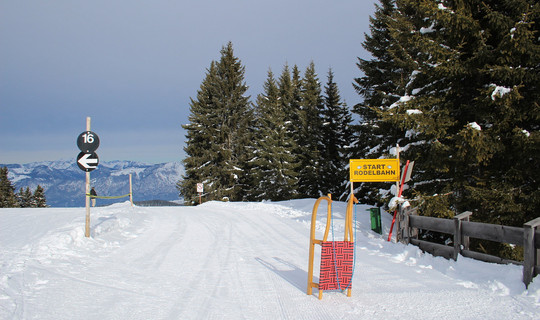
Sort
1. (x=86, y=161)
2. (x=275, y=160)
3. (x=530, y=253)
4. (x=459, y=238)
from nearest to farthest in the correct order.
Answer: (x=530, y=253) < (x=459, y=238) < (x=86, y=161) < (x=275, y=160)

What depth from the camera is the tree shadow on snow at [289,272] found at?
20.0 ft

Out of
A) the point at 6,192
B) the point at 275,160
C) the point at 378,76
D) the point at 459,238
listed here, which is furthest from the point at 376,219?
the point at 6,192

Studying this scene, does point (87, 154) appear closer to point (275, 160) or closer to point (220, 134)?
point (275, 160)

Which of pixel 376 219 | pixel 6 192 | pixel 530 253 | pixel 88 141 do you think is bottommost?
pixel 6 192

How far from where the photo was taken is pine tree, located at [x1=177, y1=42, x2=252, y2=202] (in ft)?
128

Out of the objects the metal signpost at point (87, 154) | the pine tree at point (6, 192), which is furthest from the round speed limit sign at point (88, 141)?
the pine tree at point (6, 192)

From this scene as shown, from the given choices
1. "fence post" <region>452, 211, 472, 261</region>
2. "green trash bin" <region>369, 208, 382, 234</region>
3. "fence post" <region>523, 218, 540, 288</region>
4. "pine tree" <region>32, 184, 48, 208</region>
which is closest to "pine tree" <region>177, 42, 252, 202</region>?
"green trash bin" <region>369, 208, 382, 234</region>

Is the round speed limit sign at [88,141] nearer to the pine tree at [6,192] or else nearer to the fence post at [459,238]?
the fence post at [459,238]

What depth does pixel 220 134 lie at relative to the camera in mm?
40219

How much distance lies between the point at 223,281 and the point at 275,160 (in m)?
28.3

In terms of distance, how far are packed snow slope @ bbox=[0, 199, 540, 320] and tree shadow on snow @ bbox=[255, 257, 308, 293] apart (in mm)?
22

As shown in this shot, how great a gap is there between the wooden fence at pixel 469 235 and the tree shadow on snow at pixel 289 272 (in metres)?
3.36

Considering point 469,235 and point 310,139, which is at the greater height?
point 310,139

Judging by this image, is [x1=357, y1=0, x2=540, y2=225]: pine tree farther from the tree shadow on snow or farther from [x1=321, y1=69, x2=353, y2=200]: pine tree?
[x1=321, y1=69, x2=353, y2=200]: pine tree
